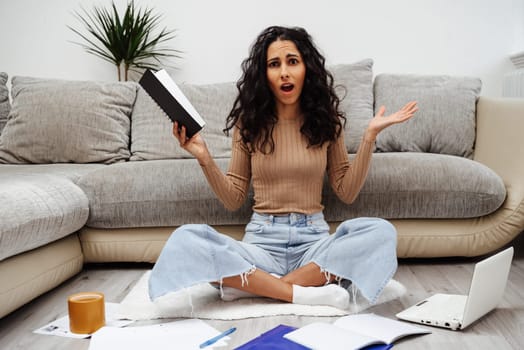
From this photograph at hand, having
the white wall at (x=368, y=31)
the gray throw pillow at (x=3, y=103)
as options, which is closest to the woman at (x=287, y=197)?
the white wall at (x=368, y=31)

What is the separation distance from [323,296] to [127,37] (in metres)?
1.99

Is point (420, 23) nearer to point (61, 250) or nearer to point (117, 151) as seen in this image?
point (117, 151)

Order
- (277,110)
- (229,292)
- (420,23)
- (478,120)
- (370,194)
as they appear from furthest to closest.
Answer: (420,23)
(478,120)
(370,194)
(277,110)
(229,292)

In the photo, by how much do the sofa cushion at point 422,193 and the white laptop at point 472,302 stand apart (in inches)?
19.3

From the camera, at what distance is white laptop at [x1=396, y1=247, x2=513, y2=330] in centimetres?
148

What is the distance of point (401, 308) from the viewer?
5.66ft

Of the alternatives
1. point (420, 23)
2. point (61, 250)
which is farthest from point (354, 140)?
point (61, 250)

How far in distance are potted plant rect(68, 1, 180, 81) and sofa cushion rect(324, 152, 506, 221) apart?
154 centimetres

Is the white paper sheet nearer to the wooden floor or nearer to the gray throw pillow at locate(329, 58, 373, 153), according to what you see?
the wooden floor

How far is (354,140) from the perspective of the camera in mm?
2613

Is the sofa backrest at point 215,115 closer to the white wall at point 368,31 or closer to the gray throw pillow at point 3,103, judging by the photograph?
the white wall at point 368,31

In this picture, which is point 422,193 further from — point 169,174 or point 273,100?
point 169,174

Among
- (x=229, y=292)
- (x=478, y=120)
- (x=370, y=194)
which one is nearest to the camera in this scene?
(x=229, y=292)

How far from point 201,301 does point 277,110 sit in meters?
0.72
